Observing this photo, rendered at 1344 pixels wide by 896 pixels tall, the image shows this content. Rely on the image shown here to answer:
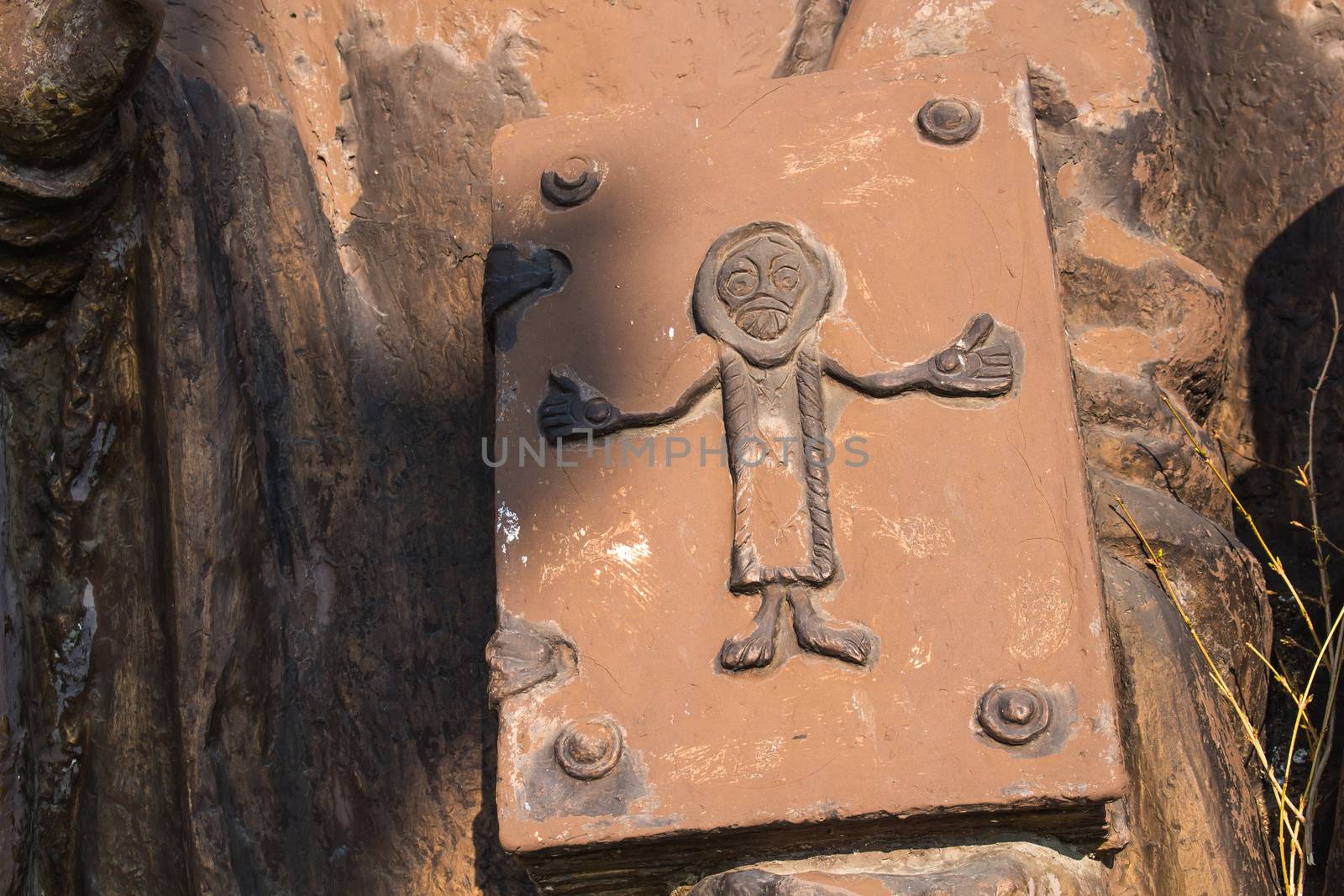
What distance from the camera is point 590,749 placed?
1457 mm

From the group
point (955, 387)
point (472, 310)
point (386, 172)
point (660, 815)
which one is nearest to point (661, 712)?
point (660, 815)

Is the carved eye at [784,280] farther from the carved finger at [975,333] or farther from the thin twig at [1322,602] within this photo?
the thin twig at [1322,602]

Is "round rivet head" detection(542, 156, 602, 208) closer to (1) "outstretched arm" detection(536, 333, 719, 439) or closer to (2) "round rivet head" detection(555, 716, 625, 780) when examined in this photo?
(1) "outstretched arm" detection(536, 333, 719, 439)

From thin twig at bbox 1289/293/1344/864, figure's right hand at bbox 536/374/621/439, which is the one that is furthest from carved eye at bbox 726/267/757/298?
thin twig at bbox 1289/293/1344/864

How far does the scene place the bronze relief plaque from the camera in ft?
4.70

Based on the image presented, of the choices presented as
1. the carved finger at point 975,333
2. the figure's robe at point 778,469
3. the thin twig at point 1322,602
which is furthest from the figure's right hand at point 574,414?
the thin twig at point 1322,602

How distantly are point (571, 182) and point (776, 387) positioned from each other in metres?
0.31

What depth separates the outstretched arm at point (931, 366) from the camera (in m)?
1.54

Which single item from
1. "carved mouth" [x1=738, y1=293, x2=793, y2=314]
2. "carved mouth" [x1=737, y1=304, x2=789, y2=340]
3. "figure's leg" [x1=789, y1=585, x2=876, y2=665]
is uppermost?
"carved mouth" [x1=738, y1=293, x2=793, y2=314]

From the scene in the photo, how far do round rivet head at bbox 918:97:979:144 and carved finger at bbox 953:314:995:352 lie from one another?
20cm

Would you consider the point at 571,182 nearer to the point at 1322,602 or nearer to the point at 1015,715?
the point at 1015,715

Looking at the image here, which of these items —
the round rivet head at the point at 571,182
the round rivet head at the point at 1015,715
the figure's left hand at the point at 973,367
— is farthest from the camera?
the round rivet head at the point at 571,182

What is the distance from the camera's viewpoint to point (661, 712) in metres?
1.48

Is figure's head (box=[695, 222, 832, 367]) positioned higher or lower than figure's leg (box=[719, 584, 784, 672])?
higher
